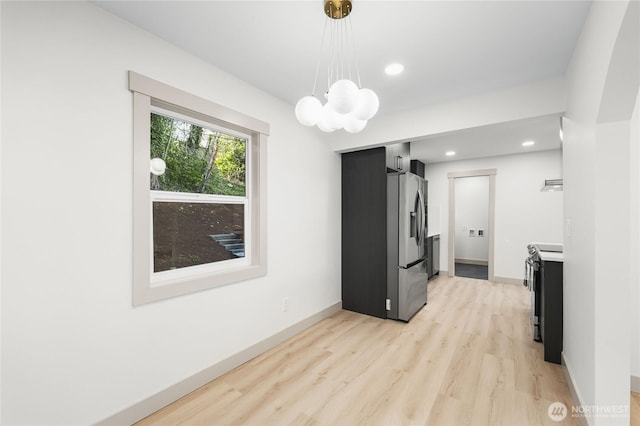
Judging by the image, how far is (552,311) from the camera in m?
2.45

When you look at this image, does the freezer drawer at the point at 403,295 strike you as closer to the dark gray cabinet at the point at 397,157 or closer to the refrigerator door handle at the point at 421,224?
the refrigerator door handle at the point at 421,224

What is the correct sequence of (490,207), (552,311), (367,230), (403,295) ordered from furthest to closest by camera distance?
(490,207) < (367,230) < (403,295) < (552,311)

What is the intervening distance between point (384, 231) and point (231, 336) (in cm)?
211

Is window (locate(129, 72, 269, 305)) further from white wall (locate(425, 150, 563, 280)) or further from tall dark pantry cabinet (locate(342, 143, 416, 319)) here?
white wall (locate(425, 150, 563, 280))

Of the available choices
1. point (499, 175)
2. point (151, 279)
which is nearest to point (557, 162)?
point (499, 175)

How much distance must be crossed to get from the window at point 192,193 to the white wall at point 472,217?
252 inches

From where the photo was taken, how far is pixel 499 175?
5.44 meters

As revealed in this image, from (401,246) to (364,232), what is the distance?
0.51m

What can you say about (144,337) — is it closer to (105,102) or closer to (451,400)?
(105,102)

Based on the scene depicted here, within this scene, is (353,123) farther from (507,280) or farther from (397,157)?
(507,280)

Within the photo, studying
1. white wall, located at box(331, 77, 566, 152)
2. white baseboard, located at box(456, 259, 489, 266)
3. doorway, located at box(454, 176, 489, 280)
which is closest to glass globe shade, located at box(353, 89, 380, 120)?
white wall, located at box(331, 77, 566, 152)

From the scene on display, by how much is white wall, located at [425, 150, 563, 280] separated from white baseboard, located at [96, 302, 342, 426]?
443cm

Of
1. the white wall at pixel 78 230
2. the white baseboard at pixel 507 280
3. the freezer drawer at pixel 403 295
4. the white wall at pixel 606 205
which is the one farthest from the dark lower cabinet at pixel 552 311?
the white baseboard at pixel 507 280

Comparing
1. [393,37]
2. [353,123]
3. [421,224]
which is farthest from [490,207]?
[353,123]
